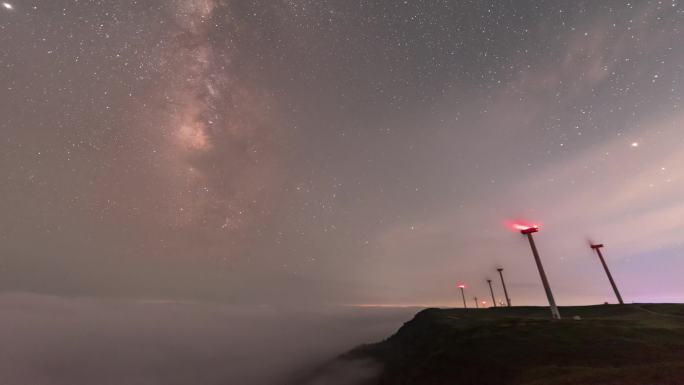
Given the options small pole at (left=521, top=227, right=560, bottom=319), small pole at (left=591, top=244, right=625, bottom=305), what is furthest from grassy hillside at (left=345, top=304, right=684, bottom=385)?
small pole at (left=591, top=244, right=625, bottom=305)

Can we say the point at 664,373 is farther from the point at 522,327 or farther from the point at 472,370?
the point at 522,327

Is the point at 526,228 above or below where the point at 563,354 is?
above

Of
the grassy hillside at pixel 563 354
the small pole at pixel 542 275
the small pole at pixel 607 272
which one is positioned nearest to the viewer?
the grassy hillside at pixel 563 354

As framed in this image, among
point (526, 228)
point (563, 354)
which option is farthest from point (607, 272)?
point (563, 354)

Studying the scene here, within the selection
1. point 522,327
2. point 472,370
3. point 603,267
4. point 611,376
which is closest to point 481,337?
point 522,327

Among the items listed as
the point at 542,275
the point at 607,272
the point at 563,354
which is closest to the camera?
the point at 563,354

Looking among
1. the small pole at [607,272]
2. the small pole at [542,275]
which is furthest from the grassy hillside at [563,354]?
the small pole at [607,272]

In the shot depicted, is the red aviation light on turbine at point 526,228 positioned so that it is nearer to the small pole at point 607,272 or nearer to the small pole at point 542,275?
the small pole at point 542,275

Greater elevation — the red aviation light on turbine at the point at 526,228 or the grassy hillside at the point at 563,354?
the red aviation light on turbine at the point at 526,228

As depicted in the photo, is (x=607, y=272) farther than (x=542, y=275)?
Yes

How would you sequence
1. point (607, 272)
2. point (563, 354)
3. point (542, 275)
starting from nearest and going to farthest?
point (563, 354), point (542, 275), point (607, 272)

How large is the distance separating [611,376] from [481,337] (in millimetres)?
36250

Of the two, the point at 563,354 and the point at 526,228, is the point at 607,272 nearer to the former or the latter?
the point at 526,228

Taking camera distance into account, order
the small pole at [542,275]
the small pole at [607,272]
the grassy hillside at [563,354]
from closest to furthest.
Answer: the grassy hillside at [563,354]
the small pole at [542,275]
the small pole at [607,272]
